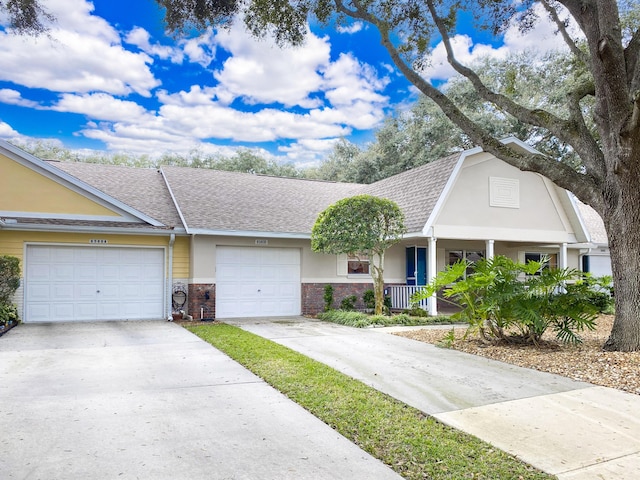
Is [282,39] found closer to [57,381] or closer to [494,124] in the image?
[57,381]

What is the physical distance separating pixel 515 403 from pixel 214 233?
9.45 meters

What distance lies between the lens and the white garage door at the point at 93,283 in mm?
12188

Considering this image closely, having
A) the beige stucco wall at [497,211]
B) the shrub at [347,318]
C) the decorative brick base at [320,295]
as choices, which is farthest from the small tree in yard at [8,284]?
the beige stucco wall at [497,211]

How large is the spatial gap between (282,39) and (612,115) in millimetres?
7000

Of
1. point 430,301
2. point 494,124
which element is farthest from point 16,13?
point 494,124

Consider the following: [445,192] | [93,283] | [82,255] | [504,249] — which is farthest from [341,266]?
[82,255]

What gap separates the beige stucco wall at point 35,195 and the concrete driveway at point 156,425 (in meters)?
5.17

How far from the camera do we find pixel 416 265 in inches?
630

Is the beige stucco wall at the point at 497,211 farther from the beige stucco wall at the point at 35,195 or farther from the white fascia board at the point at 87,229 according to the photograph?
the beige stucco wall at the point at 35,195

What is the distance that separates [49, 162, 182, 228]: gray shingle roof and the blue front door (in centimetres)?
761

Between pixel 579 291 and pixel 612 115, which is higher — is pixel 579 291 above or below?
below

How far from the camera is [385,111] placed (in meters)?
30.7

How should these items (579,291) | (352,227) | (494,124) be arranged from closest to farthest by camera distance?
(579,291), (352,227), (494,124)

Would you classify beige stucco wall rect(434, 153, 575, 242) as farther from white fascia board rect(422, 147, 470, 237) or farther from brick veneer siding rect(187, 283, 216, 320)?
brick veneer siding rect(187, 283, 216, 320)
